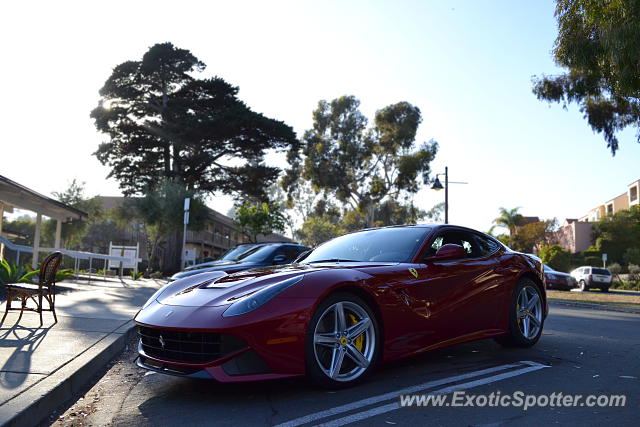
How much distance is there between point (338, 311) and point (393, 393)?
0.70 meters

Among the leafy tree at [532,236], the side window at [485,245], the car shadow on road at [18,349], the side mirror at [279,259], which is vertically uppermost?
the leafy tree at [532,236]

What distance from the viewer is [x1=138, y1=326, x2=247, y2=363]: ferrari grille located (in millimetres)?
3637

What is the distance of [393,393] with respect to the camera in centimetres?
390

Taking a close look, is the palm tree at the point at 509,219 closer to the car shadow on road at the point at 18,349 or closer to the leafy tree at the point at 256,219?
the leafy tree at the point at 256,219

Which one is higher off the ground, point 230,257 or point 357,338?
point 230,257

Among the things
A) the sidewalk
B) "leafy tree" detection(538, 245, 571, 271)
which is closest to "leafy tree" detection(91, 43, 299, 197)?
"leafy tree" detection(538, 245, 571, 271)

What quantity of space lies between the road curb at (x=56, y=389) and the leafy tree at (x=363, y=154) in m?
39.2

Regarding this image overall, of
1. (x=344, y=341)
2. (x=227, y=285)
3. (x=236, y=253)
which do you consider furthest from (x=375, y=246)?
(x=236, y=253)

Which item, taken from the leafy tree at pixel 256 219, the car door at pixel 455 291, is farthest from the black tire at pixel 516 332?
the leafy tree at pixel 256 219

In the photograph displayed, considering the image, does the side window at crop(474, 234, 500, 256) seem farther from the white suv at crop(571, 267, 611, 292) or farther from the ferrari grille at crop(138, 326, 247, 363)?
the white suv at crop(571, 267, 611, 292)

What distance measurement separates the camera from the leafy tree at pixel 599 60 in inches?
517

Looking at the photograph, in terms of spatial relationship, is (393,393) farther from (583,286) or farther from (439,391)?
(583,286)

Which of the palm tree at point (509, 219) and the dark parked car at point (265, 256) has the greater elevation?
the palm tree at point (509, 219)

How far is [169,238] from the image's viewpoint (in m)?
32.6
